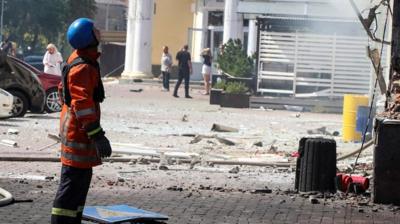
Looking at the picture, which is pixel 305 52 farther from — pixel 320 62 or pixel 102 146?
pixel 102 146

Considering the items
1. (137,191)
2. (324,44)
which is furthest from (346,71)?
(137,191)

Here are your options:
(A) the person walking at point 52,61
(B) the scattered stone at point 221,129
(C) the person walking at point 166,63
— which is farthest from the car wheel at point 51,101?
(C) the person walking at point 166,63

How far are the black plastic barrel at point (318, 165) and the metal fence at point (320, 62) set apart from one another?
57.4 feet

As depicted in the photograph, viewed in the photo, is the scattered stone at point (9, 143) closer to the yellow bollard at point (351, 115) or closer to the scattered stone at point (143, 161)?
the scattered stone at point (143, 161)

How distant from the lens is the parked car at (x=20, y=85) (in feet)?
65.5

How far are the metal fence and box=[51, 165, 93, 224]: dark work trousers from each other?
21840 millimetres

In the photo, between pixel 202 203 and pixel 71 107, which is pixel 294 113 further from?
pixel 71 107

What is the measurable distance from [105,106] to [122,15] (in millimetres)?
53540

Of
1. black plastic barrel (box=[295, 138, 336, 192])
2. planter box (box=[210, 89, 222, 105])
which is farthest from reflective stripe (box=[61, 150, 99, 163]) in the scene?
planter box (box=[210, 89, 222, 105])

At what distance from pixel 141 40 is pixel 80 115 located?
3450cm

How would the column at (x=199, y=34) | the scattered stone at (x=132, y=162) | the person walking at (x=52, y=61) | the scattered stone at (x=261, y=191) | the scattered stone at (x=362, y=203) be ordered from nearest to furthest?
the scattered stone at (x=362, y=203) → the scattered stone at (x=261, y=191) → the scattered stone at (x=132, y=162) → the person walking at (x=52, y=61) → the column at (x=199, y=34)

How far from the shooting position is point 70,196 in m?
6.59

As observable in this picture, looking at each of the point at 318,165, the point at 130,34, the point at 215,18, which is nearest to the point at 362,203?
the point at 318,165

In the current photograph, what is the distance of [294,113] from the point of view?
25.9m
